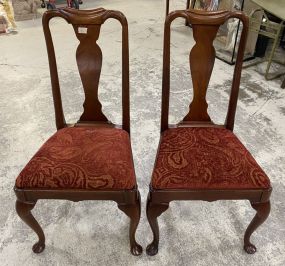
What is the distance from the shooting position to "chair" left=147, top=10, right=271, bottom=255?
1.18m

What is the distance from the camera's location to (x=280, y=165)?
191 cm

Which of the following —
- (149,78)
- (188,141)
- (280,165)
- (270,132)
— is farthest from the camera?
(149,78)

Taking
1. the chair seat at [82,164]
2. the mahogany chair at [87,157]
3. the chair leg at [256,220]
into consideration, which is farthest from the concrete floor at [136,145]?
the chair seat at [82,164]

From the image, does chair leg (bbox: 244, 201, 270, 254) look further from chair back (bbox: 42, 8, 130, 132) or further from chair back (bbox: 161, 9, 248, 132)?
chair back (bbox: 42, 8, 130, 132)

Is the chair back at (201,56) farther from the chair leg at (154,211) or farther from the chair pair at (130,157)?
the chair leg at (154,211)

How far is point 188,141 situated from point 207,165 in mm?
172

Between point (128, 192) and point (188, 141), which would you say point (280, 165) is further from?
point (128, 192)

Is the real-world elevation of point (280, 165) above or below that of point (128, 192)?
below

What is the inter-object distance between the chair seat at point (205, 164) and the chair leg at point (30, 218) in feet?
1.69

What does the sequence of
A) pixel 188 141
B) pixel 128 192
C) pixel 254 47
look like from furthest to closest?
pixel 254 47, pixel 188 141, pixel 128 192

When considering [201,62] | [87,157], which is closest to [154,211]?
[87,157]

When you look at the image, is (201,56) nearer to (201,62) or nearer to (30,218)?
(201,62)

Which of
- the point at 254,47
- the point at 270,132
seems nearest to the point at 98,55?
the point at 270,132

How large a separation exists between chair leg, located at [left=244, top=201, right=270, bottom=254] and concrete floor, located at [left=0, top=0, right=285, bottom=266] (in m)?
0.04
